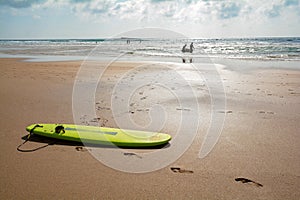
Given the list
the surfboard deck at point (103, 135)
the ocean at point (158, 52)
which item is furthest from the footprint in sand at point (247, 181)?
the ocean at point (158, 52)

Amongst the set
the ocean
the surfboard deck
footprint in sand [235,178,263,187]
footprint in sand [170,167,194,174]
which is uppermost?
the ocean

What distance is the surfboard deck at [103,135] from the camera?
3270 mm

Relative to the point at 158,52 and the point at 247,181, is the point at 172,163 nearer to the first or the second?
the point at 247,181

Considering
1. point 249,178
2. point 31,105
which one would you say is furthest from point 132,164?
point 31,105

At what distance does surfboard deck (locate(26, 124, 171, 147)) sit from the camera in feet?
10.7

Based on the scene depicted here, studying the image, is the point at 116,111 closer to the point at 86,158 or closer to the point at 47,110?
the point at 47,110

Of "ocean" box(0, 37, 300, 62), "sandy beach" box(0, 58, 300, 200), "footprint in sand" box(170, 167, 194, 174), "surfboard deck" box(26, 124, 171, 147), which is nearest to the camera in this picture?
"sandy beach" box(0, 58, 300, 200)

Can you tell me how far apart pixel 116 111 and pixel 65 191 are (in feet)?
8.71

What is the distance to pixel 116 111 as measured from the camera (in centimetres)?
484

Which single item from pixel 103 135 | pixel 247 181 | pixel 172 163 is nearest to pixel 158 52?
pixel 103 135

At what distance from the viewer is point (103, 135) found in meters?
3.47

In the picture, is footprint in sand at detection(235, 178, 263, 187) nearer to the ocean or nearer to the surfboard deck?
the surfboard deck

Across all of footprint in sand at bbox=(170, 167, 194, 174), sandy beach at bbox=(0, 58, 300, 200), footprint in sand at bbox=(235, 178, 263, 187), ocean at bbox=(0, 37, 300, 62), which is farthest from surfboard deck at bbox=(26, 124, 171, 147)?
ocean at bbox=(0, 37, 300, 62)

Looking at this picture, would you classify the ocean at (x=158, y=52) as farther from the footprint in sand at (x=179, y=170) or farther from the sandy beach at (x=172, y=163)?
the footprint in sand at (x=179, y=170)
